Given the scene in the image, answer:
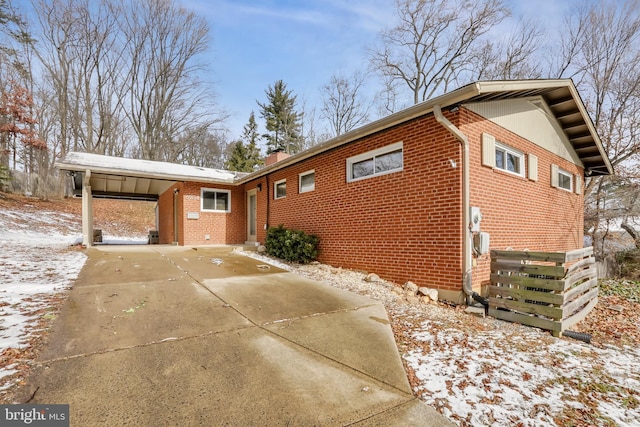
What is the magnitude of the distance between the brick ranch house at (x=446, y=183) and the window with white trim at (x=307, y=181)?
32mm

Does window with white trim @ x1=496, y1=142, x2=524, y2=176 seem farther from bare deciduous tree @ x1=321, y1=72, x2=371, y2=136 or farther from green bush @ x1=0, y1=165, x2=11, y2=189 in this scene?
green bush @ x1=0, y1=165, x2=11, y2=189

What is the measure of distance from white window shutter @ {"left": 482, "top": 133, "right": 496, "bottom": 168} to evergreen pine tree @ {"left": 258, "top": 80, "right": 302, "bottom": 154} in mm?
24853

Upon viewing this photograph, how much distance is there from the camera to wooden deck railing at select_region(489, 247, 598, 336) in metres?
4.06

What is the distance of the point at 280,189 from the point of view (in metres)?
10.4

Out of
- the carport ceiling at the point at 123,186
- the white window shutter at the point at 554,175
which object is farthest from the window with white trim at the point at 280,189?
the white window shutter at the point at 554,175

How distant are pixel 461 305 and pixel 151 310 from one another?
191 inches

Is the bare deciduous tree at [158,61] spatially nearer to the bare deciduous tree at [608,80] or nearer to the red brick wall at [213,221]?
the red brick wall at [213,221]

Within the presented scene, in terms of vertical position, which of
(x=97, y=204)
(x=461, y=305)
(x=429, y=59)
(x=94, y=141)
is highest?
(x=429, y=59)

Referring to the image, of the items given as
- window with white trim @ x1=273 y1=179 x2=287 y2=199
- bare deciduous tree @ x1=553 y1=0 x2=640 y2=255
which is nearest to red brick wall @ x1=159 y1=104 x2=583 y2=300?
window with white trim @ x1=273 y1=179 x2=287 y2=199

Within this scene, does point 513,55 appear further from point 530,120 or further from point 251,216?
point 251,216

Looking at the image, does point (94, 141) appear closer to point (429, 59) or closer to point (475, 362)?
point (429, 59)

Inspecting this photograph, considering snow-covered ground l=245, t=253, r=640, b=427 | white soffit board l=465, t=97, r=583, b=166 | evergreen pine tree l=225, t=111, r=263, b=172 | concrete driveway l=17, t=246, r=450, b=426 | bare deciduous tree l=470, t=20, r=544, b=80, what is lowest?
snow-covered ground l=245, t=253, r=640, b=427

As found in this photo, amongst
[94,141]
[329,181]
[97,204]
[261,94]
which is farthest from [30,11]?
[329,181]

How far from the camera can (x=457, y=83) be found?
63.2 ft
